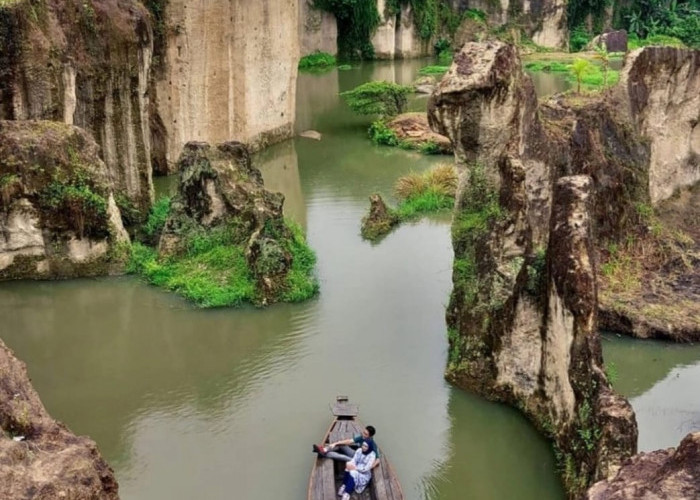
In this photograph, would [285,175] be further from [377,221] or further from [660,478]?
[660,478]

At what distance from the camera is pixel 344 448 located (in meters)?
8.77

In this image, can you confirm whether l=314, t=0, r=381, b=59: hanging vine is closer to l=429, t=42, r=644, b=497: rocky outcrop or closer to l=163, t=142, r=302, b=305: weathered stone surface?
l=163, t=142, r=302, b=305: weathered stone surface

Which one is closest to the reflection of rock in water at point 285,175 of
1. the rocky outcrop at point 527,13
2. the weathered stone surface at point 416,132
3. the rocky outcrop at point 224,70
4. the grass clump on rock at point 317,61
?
the rocky outcrop at point 224,70

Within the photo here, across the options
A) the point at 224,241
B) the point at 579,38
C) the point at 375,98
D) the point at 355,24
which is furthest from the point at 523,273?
the point at 579,38

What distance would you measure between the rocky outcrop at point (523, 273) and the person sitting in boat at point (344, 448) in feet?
6.70

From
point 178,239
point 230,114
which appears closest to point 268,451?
point 178,239

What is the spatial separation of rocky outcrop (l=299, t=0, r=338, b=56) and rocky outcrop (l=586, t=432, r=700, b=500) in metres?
Answer: 35.3

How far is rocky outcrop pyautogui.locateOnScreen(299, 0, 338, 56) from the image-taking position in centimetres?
3834

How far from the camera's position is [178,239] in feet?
46.1

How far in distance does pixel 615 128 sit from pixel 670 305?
11.0 feet

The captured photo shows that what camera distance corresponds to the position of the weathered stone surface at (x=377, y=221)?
16.2 metres

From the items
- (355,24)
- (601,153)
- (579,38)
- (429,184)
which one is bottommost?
(429,184)

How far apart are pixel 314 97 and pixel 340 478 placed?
24.3m

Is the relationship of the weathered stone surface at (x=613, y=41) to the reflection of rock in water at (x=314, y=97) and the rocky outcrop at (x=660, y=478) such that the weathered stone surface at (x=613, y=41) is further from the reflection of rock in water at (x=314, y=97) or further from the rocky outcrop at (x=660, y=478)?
the rocky outcrop at (x=660, y=478)
